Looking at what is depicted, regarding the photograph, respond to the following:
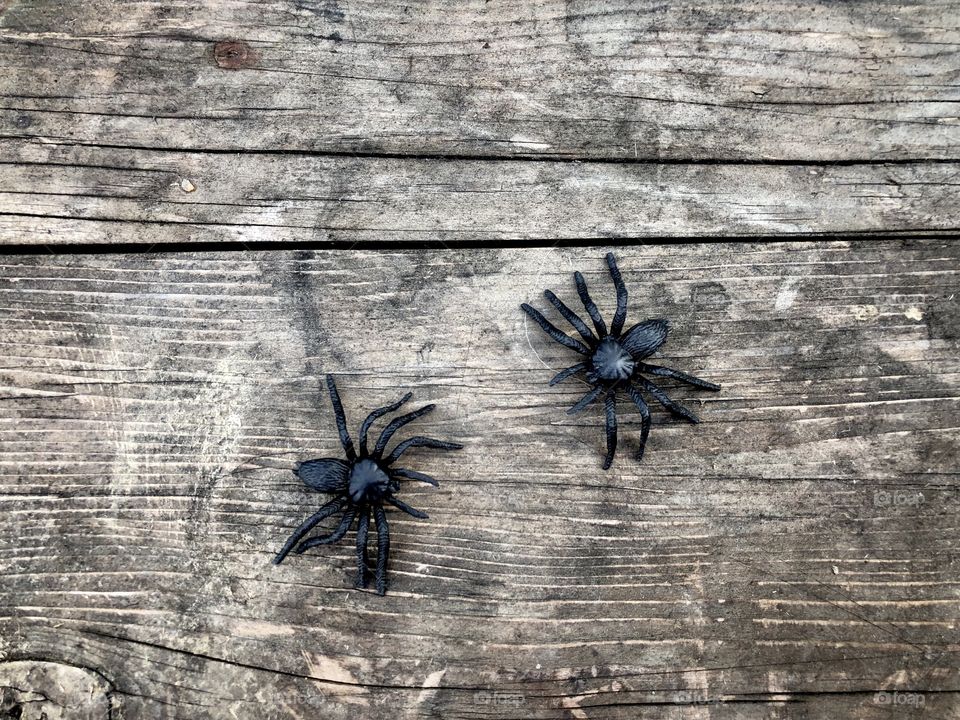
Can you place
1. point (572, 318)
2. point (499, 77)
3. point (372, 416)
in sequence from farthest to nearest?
1. point (499, 77)
2. point (572, 318)
3. point (372, 416)

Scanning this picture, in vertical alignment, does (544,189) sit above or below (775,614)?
above

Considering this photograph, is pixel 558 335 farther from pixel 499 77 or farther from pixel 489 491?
pixel 499 77

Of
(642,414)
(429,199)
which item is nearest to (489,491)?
(642,414)

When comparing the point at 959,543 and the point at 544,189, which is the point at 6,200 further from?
the point at 959,543

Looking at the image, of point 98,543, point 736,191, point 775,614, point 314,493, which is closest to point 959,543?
point 775,614

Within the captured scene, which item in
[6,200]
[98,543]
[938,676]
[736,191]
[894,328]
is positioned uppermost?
[736,191]
